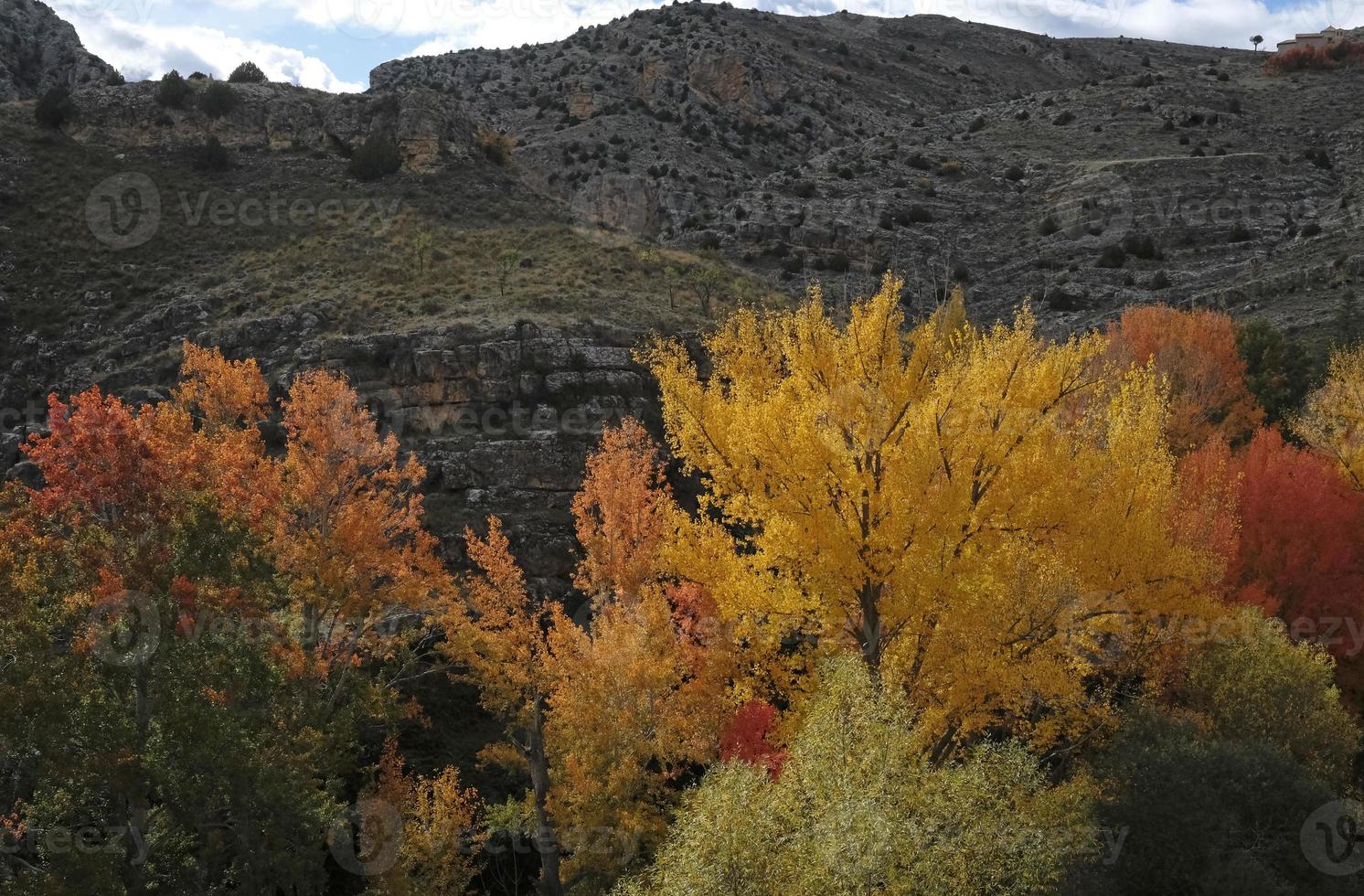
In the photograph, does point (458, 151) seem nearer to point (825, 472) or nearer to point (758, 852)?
point (825, 472)

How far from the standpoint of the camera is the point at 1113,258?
198ft

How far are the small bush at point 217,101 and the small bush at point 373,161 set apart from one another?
10.5 metres

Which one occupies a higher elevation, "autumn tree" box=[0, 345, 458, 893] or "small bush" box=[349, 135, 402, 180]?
"small bush" box=[349, 135, 402, 180]

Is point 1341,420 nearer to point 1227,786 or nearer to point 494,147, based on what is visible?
point 1227,786

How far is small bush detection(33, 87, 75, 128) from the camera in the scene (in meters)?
60.5

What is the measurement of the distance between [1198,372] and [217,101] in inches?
2699

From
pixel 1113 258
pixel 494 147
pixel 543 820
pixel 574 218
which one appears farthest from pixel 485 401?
pixel 1113 258

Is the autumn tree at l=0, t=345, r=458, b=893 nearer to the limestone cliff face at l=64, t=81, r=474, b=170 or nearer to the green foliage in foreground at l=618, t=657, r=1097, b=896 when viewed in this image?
the green foliage in foreground at l=618, t=657, r=1097, b=896

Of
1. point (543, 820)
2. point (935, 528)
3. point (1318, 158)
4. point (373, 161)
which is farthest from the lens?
point (1318, 158)

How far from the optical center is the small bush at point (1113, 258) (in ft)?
197

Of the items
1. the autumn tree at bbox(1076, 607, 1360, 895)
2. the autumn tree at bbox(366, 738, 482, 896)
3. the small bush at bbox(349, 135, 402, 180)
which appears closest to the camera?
the autumn tree at bbox(1076, 607, 1360, 895)

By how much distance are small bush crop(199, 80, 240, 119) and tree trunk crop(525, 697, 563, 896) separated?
6110 cm

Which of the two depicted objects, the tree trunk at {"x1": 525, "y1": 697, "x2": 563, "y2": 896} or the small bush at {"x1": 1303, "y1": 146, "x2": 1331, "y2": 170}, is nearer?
the tree trunk at {"x1": 525, "y1": 697, "x2": 563, "y2": 896}

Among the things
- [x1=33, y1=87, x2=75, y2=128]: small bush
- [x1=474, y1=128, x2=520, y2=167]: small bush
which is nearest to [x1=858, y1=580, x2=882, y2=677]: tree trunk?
[x1=474, y1=128, x2=520, y2=167]: small bush
